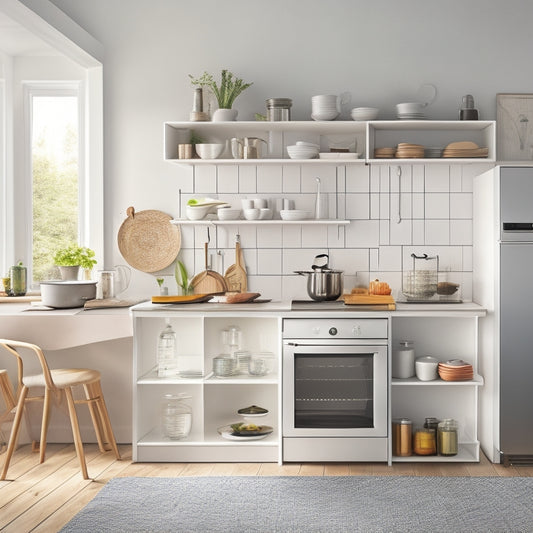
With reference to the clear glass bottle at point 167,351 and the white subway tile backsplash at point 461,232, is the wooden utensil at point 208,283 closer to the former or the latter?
the clear glass bottle at point 167,351

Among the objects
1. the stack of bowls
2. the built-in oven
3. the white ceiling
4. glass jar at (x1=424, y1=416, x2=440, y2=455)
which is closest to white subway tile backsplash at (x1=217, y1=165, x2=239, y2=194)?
the stack of bowls

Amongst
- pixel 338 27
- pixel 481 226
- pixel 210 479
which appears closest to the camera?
pixel 210 479

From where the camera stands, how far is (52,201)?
5.10 m

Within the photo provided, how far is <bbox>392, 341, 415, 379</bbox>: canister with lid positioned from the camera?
439 cm

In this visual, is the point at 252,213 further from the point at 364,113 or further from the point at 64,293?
the point at 64,293

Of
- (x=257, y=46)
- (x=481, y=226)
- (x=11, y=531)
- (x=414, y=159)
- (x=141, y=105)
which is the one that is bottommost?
(x=11, y=531)

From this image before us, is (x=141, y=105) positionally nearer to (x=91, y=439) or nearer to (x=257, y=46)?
(x=257, y=46)

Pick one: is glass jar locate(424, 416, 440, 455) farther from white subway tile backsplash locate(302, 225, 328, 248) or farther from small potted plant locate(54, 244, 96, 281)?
small potted plant locate(54, 244, 96, 281)

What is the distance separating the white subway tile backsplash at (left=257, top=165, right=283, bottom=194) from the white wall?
0.03m

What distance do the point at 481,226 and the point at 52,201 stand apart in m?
2.76

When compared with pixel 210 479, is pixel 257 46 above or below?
above

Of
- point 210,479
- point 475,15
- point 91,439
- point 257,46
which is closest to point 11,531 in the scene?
point 210,479

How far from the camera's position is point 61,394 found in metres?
4.16

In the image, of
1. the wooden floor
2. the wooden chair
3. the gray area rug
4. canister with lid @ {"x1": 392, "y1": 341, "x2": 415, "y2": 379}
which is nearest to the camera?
the gray area rug
